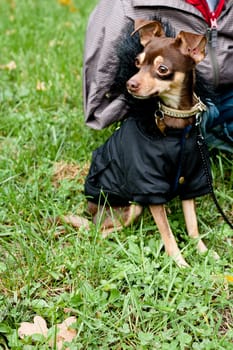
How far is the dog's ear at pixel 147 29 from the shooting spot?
8.13ft

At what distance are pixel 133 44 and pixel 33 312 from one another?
1.18 m

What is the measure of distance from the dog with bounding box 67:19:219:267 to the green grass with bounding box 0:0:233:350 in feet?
0.40

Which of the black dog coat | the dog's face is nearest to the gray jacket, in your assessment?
the black dog coat

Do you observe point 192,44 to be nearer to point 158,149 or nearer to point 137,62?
point 137,62

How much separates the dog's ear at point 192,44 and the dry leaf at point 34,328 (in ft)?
3.89

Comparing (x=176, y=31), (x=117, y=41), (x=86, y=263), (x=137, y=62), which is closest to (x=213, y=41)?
(x=176, y=31)

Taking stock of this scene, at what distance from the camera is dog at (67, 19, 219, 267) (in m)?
2.40

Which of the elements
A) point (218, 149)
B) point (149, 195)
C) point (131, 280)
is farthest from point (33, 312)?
point (218, 149)

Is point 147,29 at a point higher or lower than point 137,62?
higher

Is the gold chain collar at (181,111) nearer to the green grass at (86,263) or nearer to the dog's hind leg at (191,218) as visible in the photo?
the dog's hind leg at (191,218)

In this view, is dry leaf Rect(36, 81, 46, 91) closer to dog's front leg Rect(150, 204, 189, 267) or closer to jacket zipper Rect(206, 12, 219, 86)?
jacket zipper Rect(206, 12, 219, 86)

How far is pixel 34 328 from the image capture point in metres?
2.29

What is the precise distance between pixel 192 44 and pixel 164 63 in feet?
0.47

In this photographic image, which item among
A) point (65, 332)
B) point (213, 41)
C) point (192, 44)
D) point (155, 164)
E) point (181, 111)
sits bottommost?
point (65, 332)
